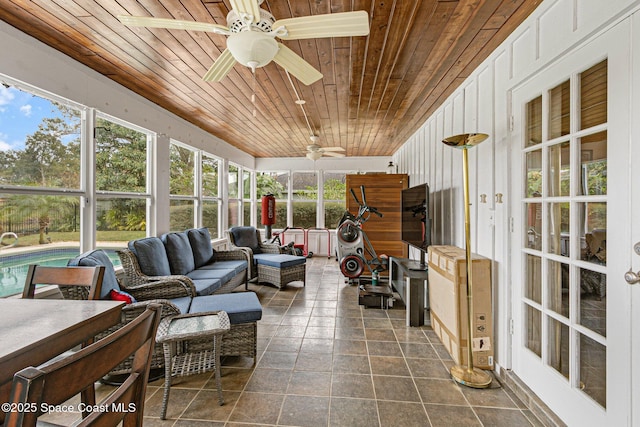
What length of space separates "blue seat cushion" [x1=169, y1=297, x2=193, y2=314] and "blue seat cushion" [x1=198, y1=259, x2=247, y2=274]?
1.24 meters

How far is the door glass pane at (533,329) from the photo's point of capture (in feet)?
6.40

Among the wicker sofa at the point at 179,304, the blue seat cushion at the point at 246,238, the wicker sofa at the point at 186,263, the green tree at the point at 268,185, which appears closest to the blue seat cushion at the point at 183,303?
the wicker sofa at the point at 179,304

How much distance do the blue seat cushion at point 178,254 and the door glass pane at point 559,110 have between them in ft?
12.4

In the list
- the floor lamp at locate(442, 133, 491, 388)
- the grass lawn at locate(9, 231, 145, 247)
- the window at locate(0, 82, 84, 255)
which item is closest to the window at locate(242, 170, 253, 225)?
the grass lawn at locate(9, 231, 145, 247)

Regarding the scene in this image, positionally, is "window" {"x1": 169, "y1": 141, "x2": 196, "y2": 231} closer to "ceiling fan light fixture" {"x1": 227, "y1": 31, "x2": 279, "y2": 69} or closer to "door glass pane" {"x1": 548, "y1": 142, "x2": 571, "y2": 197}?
"ceiling fan light fixture" {"x1": 227, "y1": 31, "x2": 279, "y2": 69}

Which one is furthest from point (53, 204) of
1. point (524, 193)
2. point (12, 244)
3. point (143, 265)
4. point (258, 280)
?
point (524, 193)

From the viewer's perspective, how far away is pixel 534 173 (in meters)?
2.01

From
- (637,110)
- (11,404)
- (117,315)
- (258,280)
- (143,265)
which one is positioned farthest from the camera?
(258,280)

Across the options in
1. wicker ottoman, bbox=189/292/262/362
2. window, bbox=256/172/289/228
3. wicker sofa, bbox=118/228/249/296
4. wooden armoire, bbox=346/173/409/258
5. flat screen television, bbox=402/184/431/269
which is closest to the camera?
wicker ottoman, bbox=189/292/262/362

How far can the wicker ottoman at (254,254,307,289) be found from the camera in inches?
183

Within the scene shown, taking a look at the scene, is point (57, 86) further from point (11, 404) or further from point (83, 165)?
point (11, 404)

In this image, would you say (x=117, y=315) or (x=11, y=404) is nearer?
(x=11, y=404)

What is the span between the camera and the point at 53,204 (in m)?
2.66

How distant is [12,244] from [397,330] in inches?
138
